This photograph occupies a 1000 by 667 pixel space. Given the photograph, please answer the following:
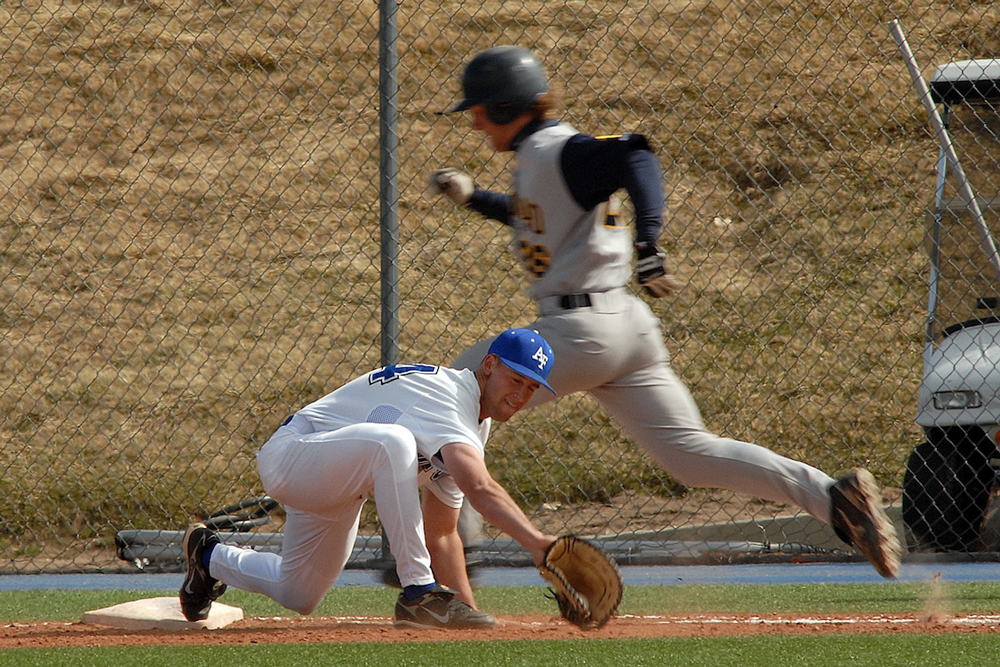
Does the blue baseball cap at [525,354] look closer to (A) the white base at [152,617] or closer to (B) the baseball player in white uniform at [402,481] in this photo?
(B) the baseball player in white uniform at [402,481]

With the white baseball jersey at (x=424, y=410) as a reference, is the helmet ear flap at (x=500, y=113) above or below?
above

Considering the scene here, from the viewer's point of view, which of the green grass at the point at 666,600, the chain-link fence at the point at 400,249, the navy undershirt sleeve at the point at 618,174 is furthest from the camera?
the chain-link fence at the point at 400,249

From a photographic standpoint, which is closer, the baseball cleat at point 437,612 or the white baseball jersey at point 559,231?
the baseball cleat at point 437,612

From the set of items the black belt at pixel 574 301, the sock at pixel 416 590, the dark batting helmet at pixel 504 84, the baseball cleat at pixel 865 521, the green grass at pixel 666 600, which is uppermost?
the dark batting helmet at pixel 504 84

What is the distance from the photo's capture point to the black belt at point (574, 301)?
4.09m

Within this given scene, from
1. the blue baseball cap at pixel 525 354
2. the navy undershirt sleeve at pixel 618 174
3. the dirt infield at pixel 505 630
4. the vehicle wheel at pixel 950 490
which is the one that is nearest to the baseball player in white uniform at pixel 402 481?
the blue baseball cap at pixel 525 354

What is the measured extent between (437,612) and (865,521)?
1369 millimetres

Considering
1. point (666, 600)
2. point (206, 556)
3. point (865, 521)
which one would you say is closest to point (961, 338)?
point (666, 600)

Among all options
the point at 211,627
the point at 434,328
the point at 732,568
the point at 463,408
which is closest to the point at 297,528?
the point at 211,627

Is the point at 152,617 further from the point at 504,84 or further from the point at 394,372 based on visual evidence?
the point at 504,84

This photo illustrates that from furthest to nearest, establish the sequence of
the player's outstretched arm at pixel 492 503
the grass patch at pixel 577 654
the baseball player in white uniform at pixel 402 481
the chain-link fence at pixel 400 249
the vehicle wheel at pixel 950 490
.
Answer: the chain-link fence at pixel 400 249
the vehicle wheel at pixel 950 490
the baseball player in white uniform at pixel 402 481
the player's outstretched arm at pixel 492 503
the grass patch at pixel 577 654

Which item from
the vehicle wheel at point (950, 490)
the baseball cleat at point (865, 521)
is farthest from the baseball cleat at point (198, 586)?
the vehicle wheel at point (950, 490)

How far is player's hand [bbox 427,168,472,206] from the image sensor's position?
4680 millimetres

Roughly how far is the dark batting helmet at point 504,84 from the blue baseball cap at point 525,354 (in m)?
0.92
